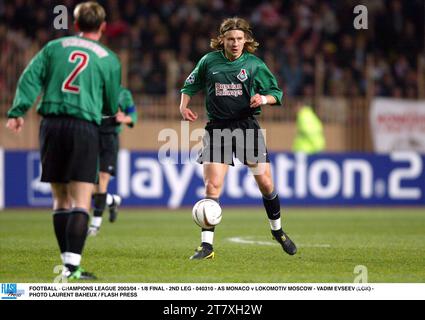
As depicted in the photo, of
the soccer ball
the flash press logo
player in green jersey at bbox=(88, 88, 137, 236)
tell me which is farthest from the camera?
player in green jersey at bbox=(88, 88, 137, 236)

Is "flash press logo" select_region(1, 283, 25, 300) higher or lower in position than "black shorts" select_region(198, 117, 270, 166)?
lower

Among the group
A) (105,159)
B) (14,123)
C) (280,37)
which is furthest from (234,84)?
(280,37)

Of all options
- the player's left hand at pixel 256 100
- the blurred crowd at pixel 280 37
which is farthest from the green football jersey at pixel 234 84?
the blurred crowd at pixel 280 37

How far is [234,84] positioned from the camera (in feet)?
29.8

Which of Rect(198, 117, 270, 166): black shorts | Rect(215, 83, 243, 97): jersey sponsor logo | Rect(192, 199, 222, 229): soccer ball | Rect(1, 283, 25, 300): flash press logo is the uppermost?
Rect(215, 83, 243, 97): jersey sponsor logo

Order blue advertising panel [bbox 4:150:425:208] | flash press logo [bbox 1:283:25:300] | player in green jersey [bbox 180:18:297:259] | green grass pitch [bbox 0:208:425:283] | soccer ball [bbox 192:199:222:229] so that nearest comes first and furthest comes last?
1. flash press logo [bbox 1:283:25:300]
2. green grass pitch [bbox 0:208:425:283]
3. soccer ball [bbox 192:199:222:229]
4. player in green jersey [bbox 180:18:297:259]
5. blue advertising panel [bbox 4:150:425:208]

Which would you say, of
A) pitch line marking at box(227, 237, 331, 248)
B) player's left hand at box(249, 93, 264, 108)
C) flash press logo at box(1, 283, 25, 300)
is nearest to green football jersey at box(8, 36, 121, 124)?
flash press logo at box(1, 283, 25, 300)

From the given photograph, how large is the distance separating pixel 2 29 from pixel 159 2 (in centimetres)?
433

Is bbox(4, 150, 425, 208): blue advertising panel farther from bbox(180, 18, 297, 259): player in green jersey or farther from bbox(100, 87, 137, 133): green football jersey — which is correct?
bbox(180, 18, 297, 259): player in green jersey

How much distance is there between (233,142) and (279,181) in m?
10.3

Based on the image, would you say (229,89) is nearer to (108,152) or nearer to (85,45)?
(85,45)

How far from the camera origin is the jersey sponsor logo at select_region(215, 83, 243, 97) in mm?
9094

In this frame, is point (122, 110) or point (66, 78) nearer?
point (66, 78)

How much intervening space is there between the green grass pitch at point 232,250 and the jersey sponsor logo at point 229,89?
1.64 m
